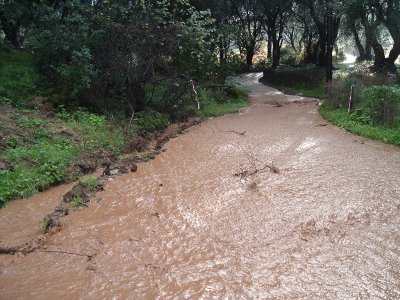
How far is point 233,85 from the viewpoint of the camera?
17.8 meters

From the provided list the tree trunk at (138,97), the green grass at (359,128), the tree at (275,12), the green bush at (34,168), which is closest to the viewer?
the green bush at (34,168)

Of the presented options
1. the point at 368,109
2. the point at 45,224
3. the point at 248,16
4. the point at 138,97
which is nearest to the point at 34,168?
the point at 45,224

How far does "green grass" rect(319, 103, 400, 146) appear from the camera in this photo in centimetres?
964

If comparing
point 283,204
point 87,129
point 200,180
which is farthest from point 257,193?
point 87,129

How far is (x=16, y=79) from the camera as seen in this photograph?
12.3m

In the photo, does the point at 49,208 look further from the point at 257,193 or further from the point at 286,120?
the point at 286,120

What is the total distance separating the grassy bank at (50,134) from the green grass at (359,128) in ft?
15.5

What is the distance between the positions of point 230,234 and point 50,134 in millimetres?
5610

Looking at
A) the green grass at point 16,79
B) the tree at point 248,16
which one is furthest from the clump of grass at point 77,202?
the tree at point 248,16

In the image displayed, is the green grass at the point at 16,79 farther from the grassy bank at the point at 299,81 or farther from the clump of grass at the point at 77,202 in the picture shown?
the grassy bank at the point at 299,81

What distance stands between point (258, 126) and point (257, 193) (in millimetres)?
5846

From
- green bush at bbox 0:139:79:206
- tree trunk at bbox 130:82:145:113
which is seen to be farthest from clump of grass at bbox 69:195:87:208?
tree trunk at bbox 130:82:145:113

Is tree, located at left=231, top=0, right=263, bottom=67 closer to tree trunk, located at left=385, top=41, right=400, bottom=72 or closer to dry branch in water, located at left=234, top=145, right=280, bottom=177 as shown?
tree trunk, located at left=385, top=41, right=400, bottom=72

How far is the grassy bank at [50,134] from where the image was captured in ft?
23.0
